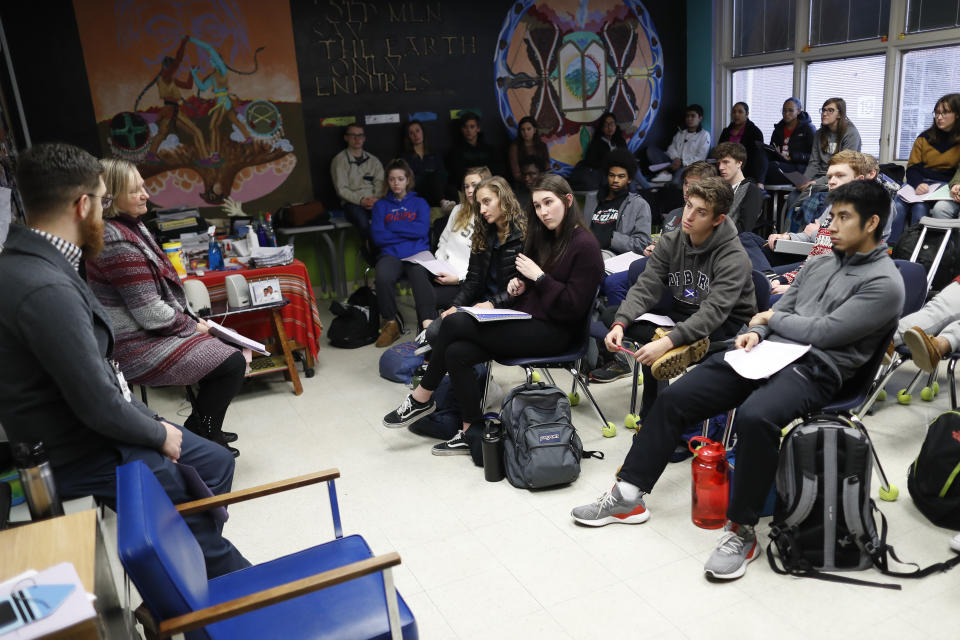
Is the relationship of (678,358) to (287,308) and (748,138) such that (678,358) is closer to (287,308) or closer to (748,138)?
(287,308)

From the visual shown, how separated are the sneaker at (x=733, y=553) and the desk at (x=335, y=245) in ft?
15.2

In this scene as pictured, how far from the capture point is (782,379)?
2590mm

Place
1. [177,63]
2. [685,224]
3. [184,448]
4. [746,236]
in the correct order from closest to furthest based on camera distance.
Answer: [184,448] → [685,224] → [746,236] → [177,63]

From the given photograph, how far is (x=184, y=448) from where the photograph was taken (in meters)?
2.29

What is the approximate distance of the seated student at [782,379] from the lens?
2482 mm

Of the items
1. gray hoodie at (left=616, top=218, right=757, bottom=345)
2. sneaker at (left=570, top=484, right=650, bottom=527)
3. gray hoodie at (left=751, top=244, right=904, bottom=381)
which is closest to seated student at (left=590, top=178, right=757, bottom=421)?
gray hoodie at (left=616, top=218, right=757, bottom=345)

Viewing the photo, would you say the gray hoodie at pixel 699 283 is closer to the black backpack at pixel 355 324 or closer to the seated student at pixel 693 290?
the seated student at pixel 693 290

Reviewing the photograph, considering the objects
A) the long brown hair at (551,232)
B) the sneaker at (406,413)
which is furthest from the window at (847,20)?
the sneaker at (406,413)

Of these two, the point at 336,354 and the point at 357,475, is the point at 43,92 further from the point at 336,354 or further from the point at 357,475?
the point at 357,475

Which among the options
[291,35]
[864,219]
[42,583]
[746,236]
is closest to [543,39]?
[291,35]

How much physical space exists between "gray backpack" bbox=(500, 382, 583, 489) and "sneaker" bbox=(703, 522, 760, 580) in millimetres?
722

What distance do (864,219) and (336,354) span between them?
3513mm

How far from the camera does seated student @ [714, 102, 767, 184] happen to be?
725cm

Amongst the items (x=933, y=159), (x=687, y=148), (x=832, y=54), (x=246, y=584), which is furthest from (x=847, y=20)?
(x=246, y=584)
